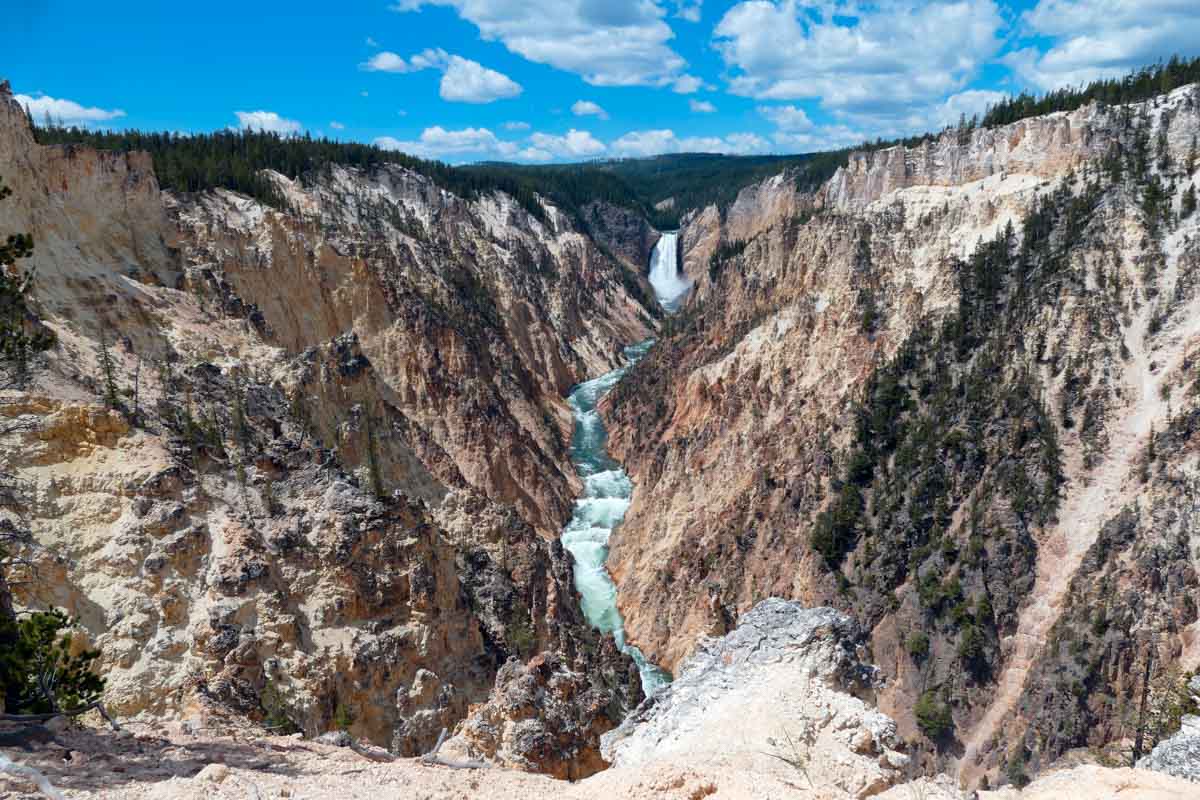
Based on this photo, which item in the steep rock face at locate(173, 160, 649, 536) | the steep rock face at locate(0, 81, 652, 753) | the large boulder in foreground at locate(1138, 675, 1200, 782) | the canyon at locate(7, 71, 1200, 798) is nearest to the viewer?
the large boulder in foreground at locate(1138, 675, 1200, 782)

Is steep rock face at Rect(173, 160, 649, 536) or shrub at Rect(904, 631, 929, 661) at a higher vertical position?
steep rock face at Rect(173, 160, 649, 536)

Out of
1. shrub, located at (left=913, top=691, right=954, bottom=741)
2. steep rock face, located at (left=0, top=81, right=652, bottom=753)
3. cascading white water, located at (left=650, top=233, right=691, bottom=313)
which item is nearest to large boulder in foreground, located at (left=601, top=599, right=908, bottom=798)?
steep rock face, located at (left=0, top=81, right=652, bottom=753)

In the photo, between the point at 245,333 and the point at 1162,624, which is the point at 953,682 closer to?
the point at 1162,624

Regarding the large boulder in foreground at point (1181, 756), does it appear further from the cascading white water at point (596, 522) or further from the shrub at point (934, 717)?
the cascading white water at point (596, 522)

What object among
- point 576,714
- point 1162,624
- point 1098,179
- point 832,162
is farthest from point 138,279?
point 832,162

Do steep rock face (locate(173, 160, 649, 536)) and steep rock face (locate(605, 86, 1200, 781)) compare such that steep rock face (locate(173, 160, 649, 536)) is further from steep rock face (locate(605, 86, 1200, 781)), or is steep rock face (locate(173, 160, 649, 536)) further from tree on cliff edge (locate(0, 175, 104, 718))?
tree on cliff edge (locate(0, 175, 104, 718))

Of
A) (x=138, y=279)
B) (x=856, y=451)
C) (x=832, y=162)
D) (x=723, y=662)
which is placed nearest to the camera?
(x=723, y=662)

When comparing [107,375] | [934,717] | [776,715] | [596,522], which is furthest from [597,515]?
[776,715]
